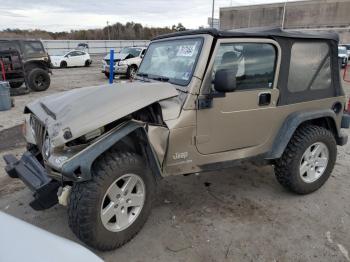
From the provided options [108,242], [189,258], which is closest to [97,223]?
[108,242]

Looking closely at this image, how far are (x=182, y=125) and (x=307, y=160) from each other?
5.93 feet

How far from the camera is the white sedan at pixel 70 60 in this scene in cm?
2358

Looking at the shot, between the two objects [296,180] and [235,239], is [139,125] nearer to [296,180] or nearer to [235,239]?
[235,239]

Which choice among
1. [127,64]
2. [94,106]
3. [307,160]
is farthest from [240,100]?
[127,64]

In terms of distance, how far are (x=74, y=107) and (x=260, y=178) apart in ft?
9.22

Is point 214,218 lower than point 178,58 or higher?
lower

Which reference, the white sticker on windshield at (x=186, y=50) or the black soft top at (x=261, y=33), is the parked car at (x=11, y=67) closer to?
the black soft top at (x=261, y=33)

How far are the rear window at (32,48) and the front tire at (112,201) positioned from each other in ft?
37.9

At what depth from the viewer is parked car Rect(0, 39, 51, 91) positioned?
12062 mm

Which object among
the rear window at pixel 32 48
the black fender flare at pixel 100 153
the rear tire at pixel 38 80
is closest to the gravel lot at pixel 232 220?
the black fender flare at pixel 100 153

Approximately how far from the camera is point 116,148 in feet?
9.36

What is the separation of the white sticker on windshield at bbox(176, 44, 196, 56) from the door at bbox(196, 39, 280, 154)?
26cm

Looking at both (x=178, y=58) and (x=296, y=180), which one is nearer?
(x=178, y=58)

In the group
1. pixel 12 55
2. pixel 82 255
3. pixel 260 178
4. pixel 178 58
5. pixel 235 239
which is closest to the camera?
pixel 82 255
